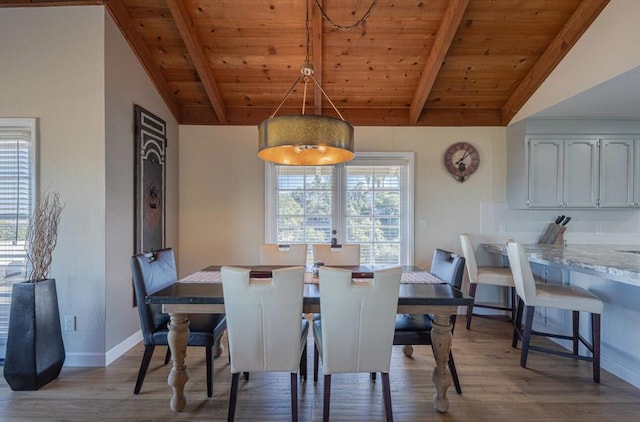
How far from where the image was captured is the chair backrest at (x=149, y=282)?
1.99 m

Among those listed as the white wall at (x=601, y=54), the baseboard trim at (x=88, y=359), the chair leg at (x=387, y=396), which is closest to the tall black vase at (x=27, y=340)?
the baseboard trim at (x=88, y=359)

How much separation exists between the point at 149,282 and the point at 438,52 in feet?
10.1

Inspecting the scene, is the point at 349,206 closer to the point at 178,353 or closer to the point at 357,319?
the point at 357,319

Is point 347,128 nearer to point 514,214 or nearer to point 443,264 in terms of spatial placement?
point 443,264

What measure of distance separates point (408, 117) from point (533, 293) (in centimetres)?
232

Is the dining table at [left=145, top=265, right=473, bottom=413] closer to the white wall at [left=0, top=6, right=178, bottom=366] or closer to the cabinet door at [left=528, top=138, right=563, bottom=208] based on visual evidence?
the white wall at [left=0, top=6, right=178, bottom=366]

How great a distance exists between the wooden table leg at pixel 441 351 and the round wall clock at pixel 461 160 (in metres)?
2.38

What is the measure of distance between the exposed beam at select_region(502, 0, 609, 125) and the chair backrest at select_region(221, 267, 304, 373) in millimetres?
3198

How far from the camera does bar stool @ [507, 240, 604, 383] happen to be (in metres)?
2.27

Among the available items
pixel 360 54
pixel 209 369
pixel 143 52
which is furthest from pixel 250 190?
pixel 209 369

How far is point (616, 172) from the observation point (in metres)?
3.40

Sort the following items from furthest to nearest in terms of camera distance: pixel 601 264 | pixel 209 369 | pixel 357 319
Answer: pixel 601 264 < pixel 209 369 < pixel 357 319

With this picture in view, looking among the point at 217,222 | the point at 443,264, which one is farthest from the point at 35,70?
the point at 443,264

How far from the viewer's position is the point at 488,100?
363 centimetres
